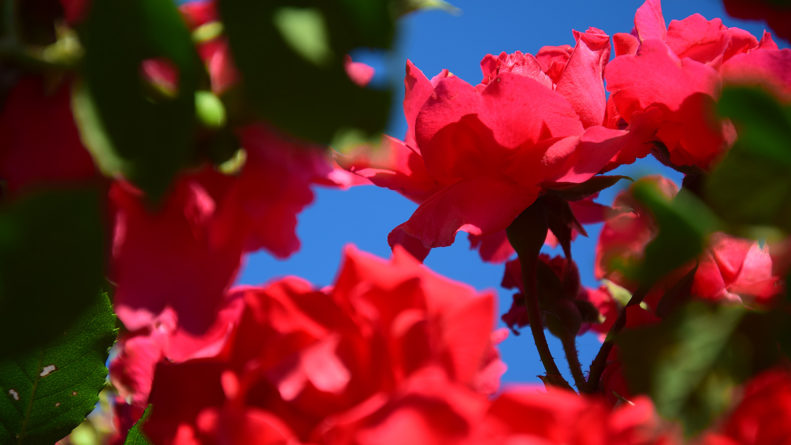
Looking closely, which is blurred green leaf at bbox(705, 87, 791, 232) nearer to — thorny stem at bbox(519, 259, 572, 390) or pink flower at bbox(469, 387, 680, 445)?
pink flower at bbox(469, 387, 680, 445)

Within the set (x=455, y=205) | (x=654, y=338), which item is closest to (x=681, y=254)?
(x=654, y=338)

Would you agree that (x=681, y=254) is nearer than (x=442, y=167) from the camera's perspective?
Yes

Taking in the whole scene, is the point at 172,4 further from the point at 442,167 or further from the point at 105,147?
the point at 442,167

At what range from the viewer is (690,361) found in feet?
0.81

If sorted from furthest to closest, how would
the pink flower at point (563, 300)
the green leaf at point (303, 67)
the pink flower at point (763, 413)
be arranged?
the pink flower at point (563, 300) < the pink flower at point (763, 413) < the green leaf at point (303, 67)

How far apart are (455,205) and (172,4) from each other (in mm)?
283

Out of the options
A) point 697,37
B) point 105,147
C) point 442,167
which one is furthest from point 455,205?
point 105,147

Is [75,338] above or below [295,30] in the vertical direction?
below

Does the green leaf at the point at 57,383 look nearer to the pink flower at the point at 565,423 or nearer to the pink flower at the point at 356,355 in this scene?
the pink flower at the point at 356,355

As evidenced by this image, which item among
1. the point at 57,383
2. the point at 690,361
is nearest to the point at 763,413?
the point at 690,361

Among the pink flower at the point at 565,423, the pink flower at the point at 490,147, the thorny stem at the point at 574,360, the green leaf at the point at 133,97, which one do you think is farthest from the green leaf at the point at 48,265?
the thorny stem at the point at 574,360

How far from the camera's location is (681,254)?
22 cm

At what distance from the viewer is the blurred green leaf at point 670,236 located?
0.72 ft

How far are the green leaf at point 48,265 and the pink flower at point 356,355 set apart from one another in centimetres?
9
